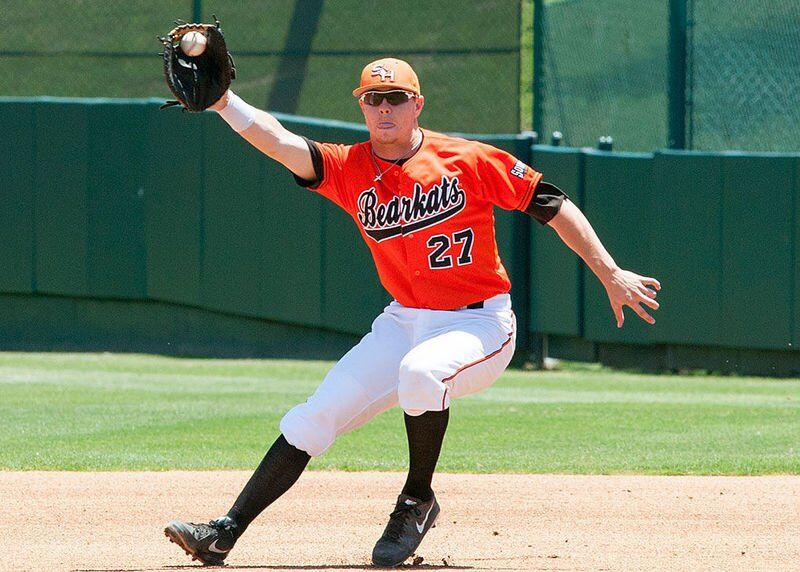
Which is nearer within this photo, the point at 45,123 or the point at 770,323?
the point at 770,323

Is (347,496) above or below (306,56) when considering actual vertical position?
below

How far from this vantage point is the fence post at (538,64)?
1223 cm

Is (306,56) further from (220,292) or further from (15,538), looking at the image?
(15,538)

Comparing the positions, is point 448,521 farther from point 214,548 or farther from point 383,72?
point 383,72

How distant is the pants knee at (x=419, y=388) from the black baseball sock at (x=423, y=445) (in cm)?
9

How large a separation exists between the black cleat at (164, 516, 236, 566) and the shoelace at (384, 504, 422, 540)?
1.72 feet

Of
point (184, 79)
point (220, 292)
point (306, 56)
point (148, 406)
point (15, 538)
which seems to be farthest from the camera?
point (306, 56)

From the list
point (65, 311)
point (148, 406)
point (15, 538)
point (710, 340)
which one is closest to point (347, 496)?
point (15, 538)

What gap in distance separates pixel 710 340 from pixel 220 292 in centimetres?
457

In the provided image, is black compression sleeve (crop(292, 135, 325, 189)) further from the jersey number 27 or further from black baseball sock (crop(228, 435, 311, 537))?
black baseball sock (crop(228, 435, 311, 537))

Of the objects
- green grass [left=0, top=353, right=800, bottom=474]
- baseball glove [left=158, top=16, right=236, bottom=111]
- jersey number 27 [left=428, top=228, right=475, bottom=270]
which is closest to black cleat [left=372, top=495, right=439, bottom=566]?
jersey number 27 [left=428, top=228, right=475, bottom=270]

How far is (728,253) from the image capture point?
10.8 metres

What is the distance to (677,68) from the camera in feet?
37.8

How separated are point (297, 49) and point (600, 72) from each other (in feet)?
10.5
